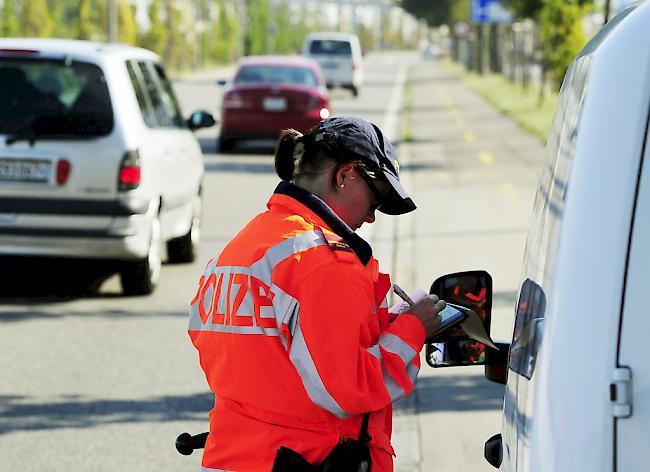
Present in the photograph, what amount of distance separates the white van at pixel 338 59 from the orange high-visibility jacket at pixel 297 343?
42.1m

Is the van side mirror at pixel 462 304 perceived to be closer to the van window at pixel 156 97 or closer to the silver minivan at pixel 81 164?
the silver minivan at pixel 81 164

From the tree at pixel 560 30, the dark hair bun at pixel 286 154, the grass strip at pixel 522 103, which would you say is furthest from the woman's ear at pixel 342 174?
the tree at pixel 560 30

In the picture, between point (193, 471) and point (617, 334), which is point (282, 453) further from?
point (193, 471)

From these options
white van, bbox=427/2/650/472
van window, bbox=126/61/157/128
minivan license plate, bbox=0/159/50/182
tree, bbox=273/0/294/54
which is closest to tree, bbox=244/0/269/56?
tree, bbox=273/0/294/54

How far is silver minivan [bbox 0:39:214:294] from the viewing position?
9641 millimetres

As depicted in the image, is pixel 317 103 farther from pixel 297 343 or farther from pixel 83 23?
pixel 83 23

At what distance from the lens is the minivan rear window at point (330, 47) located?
4706 cm

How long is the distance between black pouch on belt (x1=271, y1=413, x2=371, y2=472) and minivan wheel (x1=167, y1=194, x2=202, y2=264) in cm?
859

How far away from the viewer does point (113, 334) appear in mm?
8852

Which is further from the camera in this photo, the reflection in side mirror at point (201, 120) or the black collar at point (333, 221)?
the reflection in side mirror at point (201, 120)

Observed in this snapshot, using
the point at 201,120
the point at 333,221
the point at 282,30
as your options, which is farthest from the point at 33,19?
the point at 333,221

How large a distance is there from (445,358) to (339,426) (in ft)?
1.30

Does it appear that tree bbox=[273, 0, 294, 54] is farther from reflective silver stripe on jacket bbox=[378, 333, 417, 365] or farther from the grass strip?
reflective silver stripe on jacket bbox=[378, 333, 417, 365]

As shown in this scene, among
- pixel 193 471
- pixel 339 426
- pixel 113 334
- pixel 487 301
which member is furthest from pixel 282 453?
pixel 113 334
